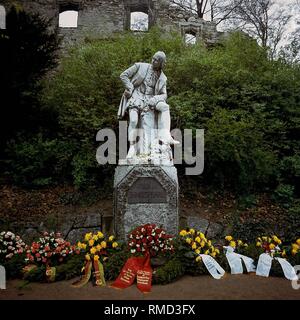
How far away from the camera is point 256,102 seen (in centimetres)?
721

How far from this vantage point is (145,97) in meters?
4.82

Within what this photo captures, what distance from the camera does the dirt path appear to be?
9.43 feet

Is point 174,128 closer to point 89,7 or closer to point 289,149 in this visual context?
point 289,149

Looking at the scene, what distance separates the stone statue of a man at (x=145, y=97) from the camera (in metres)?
4.57

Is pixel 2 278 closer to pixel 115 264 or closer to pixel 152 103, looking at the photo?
pixel 115 264

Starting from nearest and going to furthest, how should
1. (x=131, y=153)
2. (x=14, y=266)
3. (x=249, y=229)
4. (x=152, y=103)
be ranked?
(x=14, y=266)
(x=131, y=153)
(x=152, y=103)
(x=249, y=229)

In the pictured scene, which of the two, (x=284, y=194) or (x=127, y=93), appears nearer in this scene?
(x=127, y=93)

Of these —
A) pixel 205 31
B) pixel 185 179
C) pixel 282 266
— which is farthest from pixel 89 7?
pixel 282 266

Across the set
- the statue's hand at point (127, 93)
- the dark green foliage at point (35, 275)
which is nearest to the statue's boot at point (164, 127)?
the statue's hand at point (127, 93)

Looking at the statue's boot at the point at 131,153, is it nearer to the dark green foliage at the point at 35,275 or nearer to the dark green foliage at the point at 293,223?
the dark green foliage at the point at 35,275

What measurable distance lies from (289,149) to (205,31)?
29.4 ft

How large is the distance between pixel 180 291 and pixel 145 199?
143 centimetres

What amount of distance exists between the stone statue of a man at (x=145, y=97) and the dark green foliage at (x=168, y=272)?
164 centimetres

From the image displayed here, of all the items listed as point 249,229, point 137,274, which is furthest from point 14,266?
point 249,229
